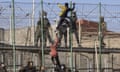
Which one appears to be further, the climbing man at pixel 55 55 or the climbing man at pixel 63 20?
the climbing man at pixel 63 20

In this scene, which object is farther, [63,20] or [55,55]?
[63,20]

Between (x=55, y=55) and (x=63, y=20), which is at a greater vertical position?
(x=63, y=20)

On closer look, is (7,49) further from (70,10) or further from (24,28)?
(70,10)

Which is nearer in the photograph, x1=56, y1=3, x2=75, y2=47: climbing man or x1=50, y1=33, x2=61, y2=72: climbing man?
x1=50, y1=33, x2=61, y2=72: climbing man

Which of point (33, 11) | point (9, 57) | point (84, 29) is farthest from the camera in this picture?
point (84, 29)

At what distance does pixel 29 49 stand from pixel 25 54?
865 millimetres

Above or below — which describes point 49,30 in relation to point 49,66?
above

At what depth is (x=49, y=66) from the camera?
857 inches

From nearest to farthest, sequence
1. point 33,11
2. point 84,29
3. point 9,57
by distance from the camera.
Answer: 1. point 33,11
2. point 9,57
3. point 84,29

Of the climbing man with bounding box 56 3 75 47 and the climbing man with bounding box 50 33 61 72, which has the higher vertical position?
the climbing man with bounding box 56 3 75 47

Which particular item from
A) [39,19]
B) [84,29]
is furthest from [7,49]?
[84,29]

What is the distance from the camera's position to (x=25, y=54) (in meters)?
21.2

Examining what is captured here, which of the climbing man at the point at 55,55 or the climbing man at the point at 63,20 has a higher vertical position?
the climbing man at the point at 63,20

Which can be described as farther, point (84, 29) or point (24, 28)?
point (84, 29)
